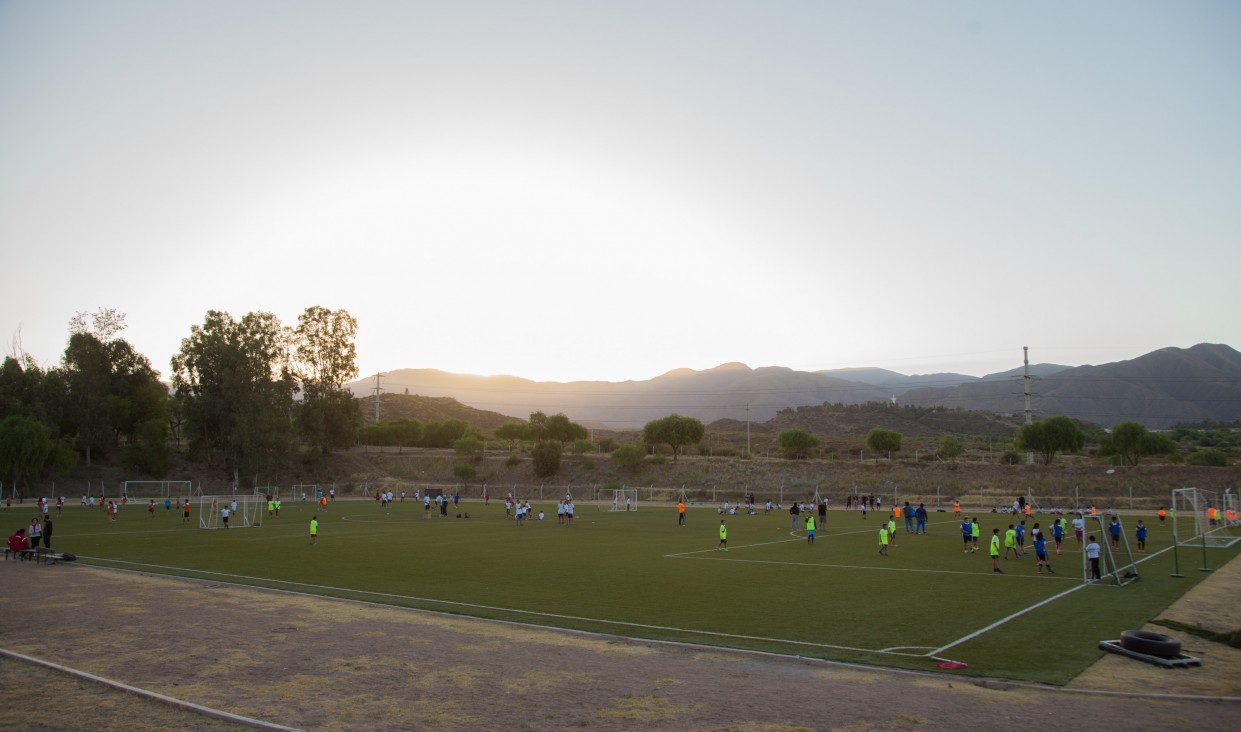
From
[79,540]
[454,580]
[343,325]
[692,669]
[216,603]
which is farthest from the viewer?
[343,325]

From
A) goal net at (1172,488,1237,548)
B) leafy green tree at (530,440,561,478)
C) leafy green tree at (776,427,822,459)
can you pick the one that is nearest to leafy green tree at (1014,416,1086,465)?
leafy green tree at (776,427,822,459)

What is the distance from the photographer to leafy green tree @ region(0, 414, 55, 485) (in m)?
65.9

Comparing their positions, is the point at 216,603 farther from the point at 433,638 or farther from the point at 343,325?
the point at 343,325

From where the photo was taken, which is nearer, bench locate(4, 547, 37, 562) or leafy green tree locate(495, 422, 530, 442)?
bench locate(4, 547, 37, 562)

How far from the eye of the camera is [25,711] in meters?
10.1

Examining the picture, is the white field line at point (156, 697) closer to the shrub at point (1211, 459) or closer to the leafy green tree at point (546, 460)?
the leafy green tree at point (546, 460)

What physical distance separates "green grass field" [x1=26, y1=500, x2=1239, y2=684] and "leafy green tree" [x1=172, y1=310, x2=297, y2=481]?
137 ft

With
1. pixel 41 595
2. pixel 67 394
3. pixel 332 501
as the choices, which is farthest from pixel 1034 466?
pixel 67 394

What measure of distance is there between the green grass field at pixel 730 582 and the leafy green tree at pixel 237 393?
1650 inches

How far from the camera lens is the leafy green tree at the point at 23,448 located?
6594 centimetres

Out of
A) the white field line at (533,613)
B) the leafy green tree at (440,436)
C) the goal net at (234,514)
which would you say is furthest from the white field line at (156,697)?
the leafy green tree at (440,436)

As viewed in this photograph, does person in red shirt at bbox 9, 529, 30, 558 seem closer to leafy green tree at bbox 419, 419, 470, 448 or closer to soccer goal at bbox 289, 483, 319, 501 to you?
soccer goal at bbox 289, 483, 319, 501

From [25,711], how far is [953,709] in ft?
40.5

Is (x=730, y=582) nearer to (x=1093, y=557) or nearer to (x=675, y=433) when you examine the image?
(x=1093, y=557)
